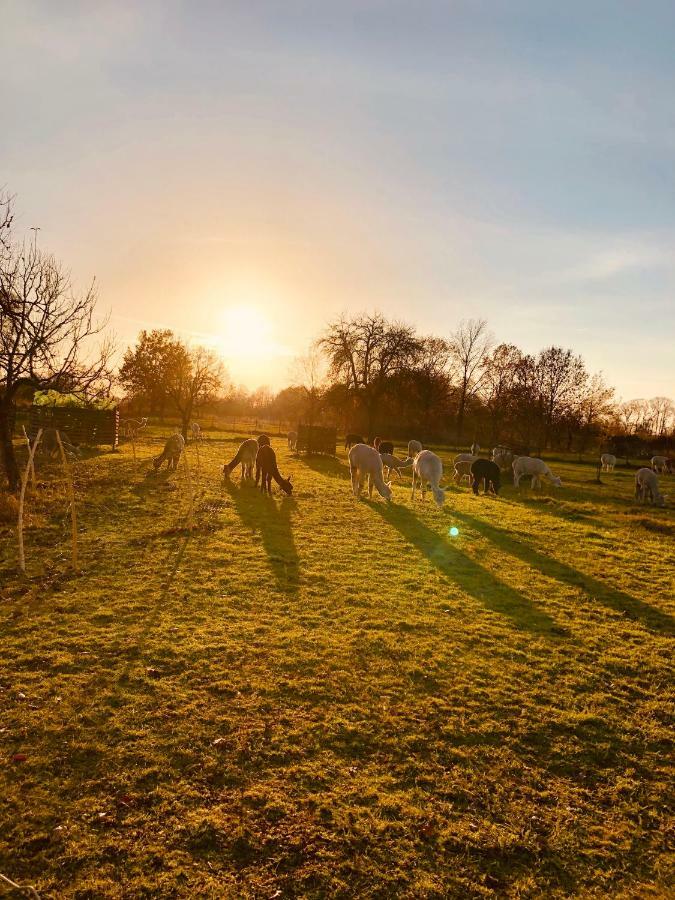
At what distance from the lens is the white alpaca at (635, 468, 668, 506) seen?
70.4ft

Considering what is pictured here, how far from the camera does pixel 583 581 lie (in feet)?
34.5

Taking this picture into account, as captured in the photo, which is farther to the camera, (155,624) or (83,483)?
(83,483)

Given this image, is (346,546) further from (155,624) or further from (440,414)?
(440,414)

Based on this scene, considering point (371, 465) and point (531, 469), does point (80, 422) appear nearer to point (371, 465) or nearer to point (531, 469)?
point (371, 465)

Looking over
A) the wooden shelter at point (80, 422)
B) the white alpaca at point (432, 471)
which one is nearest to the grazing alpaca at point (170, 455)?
the wooden shelter at point (80, 422)

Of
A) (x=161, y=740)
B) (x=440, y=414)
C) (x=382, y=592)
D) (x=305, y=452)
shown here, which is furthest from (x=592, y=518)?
(x=440, y=414)

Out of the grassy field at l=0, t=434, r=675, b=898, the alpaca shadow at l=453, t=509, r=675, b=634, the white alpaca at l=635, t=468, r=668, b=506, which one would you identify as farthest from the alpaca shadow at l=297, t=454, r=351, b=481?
the grassy field at l=0, t=434, r=675, b=898

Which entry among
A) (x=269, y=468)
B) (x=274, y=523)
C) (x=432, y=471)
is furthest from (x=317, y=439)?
(x=274, y=523)

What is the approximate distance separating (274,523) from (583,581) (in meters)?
7.52

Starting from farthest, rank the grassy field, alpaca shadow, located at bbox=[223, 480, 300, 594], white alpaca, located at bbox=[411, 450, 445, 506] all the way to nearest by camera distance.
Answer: white alpaca, located at bbox=[411, 450, 445, 506] → alpaca shadow, located at bbox=[223, 480, 300, 594] → the grassy field

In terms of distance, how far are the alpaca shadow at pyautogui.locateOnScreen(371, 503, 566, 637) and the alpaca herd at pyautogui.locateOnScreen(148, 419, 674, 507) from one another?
2487 millimetres

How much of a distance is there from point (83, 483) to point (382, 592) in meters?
13.1

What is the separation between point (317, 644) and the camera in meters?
6.86

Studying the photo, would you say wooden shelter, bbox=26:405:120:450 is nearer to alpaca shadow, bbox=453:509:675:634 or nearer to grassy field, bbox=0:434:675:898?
grassy field, bbox=0:434:675:898
